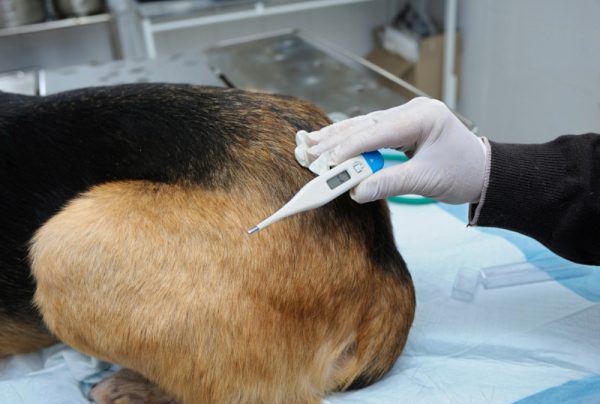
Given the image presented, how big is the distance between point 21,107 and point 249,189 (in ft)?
1.94

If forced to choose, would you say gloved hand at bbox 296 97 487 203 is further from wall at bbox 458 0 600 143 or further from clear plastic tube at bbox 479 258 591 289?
wall at bbox 458 0 600 143

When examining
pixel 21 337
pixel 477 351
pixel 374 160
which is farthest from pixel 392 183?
pixel 21 337

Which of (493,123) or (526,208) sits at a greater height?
(526,208)

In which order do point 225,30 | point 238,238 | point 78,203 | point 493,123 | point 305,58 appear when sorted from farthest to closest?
point 225,30
point 493,123
point 305,58
point 78,203
point 238,238

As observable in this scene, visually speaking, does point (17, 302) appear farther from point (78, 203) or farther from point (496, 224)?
point (496, 224)

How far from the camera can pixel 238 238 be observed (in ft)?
3.26

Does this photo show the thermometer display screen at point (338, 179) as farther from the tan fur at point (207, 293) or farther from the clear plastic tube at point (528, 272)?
the clear plastic tube at point (528, 272)

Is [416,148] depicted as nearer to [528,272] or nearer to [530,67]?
[528,272]

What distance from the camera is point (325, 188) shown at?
0.95m

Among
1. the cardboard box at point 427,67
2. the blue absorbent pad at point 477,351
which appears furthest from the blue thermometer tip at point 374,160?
the cardboard box at point 427,67

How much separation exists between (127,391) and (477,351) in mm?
743

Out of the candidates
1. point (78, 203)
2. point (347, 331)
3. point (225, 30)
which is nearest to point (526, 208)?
point (347, 331)

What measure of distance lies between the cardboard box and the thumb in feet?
7.81

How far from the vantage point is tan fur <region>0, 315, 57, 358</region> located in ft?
4.09
